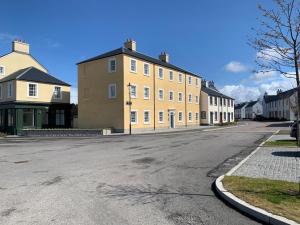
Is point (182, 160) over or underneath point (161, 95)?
underneath

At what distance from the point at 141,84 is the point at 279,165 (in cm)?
3074

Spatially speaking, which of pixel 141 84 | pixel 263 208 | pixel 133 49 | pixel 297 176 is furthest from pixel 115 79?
pixel 263 208

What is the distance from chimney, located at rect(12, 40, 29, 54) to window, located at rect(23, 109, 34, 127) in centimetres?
1246

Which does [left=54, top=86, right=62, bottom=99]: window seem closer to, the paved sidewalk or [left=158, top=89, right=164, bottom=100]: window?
[left=158, top=89, right=164, bottom=100]: window

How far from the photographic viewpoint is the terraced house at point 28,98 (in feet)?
127

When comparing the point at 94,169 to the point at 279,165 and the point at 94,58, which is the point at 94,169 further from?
the point at 94,58

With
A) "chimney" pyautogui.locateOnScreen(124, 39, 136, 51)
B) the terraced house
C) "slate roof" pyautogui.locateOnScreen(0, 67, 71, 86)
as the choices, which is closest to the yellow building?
"chimney" pyautogui.locateOnScreen(124, 39, 136, 51)

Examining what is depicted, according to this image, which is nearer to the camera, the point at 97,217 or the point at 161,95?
the point at 97,217

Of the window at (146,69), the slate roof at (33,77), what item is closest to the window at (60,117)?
the slate roof at (33,77)

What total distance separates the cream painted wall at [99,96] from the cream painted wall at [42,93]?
3.70 meters

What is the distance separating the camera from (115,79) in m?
38.2

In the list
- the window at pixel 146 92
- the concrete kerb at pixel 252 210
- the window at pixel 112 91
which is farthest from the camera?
the window at pixel 146 92

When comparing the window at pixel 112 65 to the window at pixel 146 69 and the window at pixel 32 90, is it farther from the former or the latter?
the window at pixel 32 90

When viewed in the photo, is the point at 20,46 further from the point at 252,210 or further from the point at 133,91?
the point at 252,210
